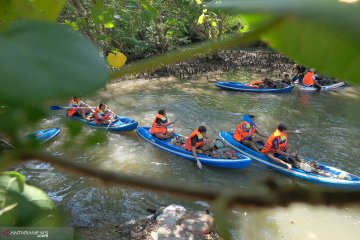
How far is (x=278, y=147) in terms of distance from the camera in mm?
7238

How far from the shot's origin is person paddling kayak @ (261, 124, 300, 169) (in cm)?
712

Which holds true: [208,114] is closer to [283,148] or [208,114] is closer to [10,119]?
[283,148]

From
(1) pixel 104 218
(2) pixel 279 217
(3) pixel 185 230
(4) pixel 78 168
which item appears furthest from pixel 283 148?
(4) pixel 78 168

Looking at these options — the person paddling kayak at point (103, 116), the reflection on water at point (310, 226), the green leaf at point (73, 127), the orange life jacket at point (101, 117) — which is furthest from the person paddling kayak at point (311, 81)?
the green leaf at point (73, 127)

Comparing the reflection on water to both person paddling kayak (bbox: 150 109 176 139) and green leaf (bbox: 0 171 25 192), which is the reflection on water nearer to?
person paddling kayak (bbox: 150 109 176 139)

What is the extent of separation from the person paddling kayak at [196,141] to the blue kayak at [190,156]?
0.11 metres

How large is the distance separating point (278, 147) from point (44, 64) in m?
7.39

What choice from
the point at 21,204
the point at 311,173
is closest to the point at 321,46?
the point at 21,204

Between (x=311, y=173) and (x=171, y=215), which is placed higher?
(x=171, y=215)

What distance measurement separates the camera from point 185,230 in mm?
4832

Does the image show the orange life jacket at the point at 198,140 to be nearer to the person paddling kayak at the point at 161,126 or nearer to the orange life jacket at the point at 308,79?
the person paddling kayak at the point at 161,126

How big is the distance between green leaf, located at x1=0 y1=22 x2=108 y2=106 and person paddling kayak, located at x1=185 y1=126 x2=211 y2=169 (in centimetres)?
709

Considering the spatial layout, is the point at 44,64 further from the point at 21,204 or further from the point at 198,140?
the point at 198,140

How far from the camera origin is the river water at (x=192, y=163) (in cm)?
556
